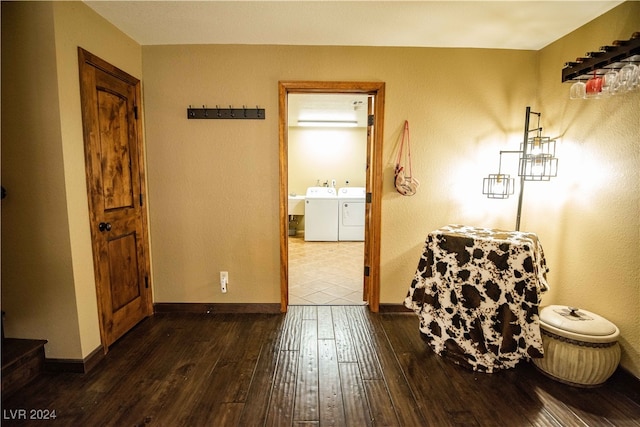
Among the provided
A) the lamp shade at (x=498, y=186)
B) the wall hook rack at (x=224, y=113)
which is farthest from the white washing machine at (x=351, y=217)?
the wall hook rack at (x=224, y=113)

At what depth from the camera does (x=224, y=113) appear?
8.43 feet

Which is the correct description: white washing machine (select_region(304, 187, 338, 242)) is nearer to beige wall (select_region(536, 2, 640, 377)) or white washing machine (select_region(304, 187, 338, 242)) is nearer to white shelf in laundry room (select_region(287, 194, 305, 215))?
white shelf in laundry room (select_region(287, 194, 305, 215))

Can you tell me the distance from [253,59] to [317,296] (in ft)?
7.80

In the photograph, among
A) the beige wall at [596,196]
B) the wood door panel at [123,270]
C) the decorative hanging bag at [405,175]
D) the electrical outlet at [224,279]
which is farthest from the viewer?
the electrical outlet at [224,279]

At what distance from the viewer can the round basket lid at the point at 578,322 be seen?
5.62ft

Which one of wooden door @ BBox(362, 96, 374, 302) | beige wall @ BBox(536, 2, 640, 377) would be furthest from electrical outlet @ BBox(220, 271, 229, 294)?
beige wall @ BBox(536, 2, 640, 377)

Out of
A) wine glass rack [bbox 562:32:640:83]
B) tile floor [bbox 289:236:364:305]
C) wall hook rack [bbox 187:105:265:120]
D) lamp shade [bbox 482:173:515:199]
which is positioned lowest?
tile floor [bbox 289:236:364:305]

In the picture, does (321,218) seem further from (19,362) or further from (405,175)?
(19,362)

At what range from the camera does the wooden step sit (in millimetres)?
1684

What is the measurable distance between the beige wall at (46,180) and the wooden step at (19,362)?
0.05 metres

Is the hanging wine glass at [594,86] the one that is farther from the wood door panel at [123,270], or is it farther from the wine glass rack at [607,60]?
the wood door panel at [123,270]

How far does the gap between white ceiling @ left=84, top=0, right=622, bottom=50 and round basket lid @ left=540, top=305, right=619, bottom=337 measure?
1984 millimetres

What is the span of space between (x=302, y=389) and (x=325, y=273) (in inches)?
86.2

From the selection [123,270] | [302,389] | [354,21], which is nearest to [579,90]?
[354,21]
